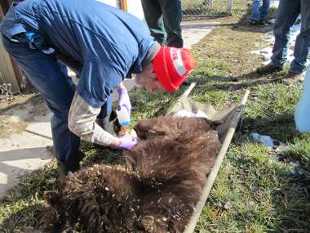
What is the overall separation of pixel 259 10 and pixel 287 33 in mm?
2564

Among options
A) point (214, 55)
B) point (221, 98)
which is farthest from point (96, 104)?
point (214, 55)

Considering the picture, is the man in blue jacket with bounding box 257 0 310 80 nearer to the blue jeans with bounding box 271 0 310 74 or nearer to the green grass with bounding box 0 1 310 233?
the blue jeans with bounding box 271 0 310 74

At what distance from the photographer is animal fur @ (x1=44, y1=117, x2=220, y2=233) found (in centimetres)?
205

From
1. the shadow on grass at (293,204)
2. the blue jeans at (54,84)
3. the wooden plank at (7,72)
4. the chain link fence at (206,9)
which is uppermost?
the blue jeans at (54,84)

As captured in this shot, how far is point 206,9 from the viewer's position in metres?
8.06

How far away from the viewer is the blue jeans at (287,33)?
4.23 m

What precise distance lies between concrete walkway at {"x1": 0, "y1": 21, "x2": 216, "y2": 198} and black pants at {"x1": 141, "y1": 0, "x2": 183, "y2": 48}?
771mm

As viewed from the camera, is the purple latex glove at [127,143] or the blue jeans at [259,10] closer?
the purple latex glove at [127,143]

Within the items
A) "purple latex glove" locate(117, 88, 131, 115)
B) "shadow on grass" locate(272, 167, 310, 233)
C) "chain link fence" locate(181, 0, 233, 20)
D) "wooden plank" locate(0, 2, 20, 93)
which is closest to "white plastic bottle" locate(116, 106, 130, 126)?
"purple latex glove" locate(117, 88, 131, 115)

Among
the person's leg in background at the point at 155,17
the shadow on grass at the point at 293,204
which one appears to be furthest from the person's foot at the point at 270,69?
the shadow on grass at the point at 293,204

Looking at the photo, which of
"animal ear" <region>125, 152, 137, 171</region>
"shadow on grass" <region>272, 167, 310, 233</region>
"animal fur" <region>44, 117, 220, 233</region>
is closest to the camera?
"animal fur" <region>44, 117, 220, 233</region>

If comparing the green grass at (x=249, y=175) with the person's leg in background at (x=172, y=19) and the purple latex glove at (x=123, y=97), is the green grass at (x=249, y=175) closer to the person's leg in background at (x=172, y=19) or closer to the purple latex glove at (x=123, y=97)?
the purple latex glove at (x=123, y=97)

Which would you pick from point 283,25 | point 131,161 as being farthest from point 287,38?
point 131,161

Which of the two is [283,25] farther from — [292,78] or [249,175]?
[249,175]
